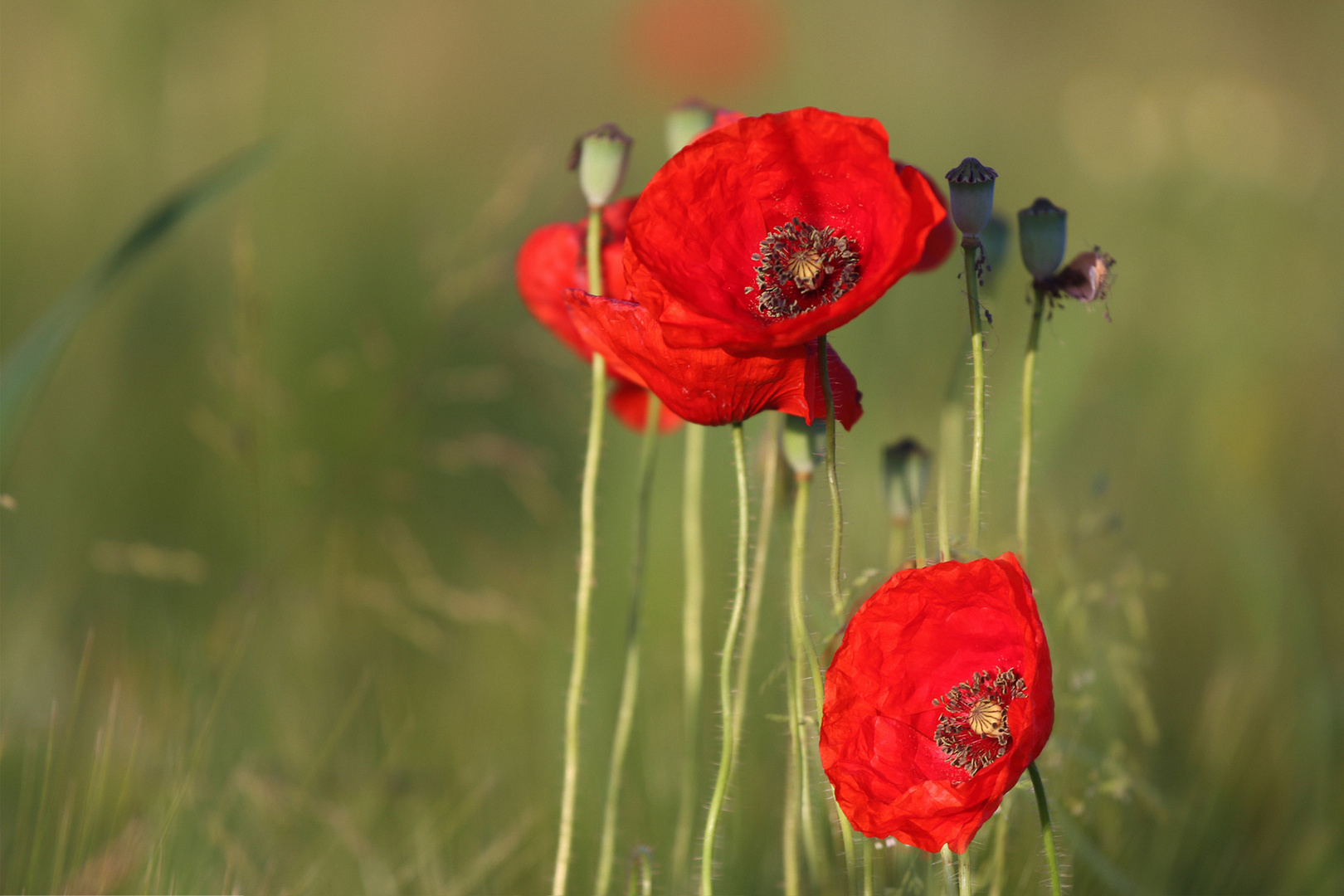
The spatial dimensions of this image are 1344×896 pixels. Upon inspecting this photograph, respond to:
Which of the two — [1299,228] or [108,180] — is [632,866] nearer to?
[108,180]

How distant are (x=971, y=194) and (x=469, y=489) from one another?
3.56ft

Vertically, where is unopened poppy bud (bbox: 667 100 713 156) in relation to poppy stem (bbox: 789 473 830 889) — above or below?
above

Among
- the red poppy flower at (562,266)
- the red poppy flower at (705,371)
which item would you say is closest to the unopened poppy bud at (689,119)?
the red poppy flower at (562,266)

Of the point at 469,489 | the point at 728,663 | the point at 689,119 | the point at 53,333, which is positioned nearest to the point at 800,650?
the point at 728,663

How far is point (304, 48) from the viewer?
181 centimetres

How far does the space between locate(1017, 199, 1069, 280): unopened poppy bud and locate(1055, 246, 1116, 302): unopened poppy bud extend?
1 centimetres

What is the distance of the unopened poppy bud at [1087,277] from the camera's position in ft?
1.65

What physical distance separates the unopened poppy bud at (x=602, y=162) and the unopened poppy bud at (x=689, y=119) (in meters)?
0.06

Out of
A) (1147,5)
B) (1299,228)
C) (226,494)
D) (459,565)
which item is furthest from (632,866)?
(1147,5)

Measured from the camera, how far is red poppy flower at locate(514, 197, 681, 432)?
0.59 meters

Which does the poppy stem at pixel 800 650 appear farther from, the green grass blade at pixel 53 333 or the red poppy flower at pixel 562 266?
the green grass blade at pixel 53 333

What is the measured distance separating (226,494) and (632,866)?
35.6 inches

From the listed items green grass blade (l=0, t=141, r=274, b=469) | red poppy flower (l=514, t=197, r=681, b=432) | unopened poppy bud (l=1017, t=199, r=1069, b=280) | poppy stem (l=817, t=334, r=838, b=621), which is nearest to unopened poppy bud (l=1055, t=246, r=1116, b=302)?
unopened poppy bud (l=1017, t=199, r=1069, b=280)

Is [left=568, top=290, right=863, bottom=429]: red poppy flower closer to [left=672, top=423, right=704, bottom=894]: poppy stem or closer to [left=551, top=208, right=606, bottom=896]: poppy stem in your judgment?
[left=551, top=208, right=606, bottom=896]: poppy stem
